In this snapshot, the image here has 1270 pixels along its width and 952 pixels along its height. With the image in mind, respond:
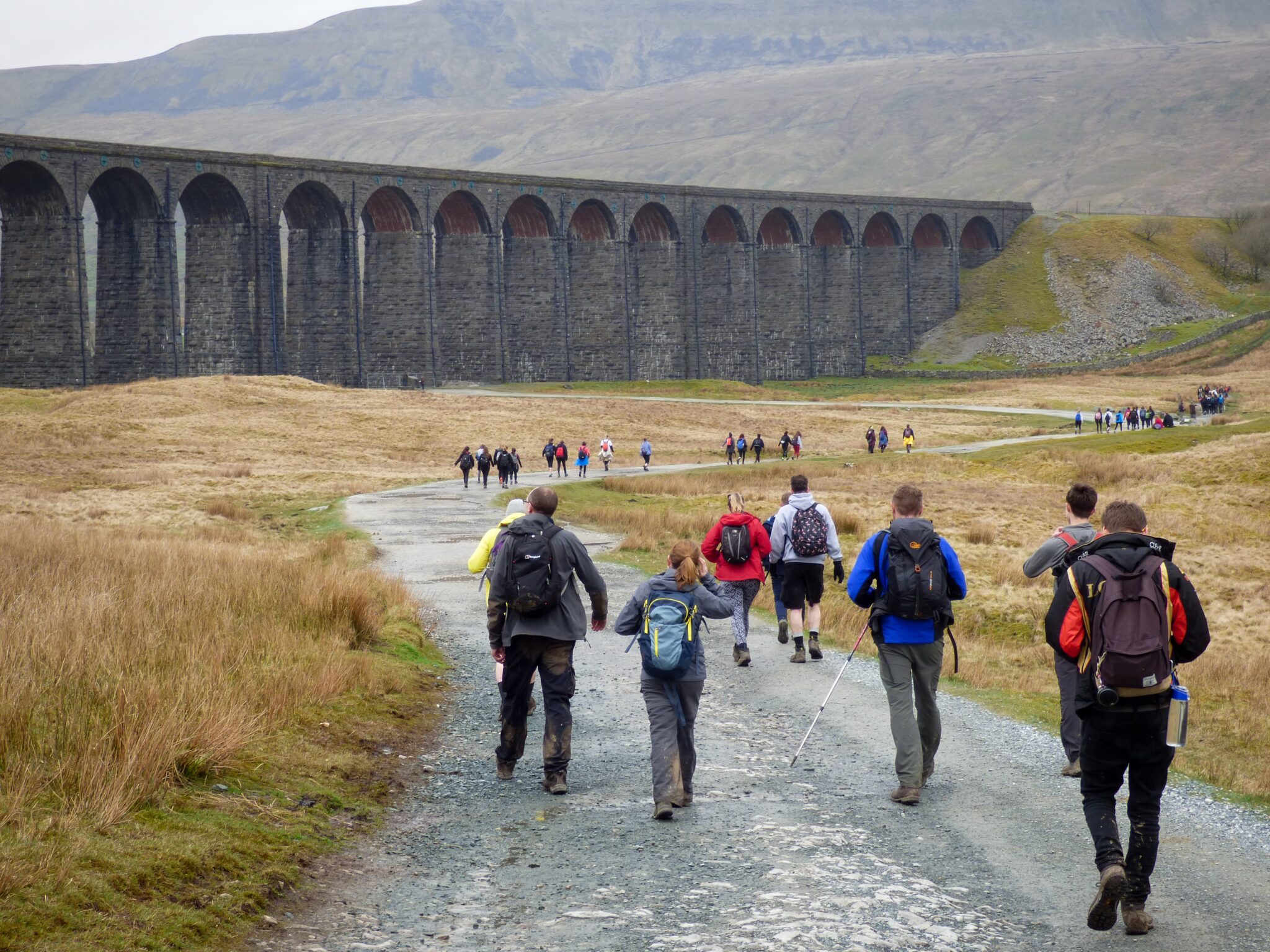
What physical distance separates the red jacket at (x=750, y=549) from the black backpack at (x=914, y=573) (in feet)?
14.2

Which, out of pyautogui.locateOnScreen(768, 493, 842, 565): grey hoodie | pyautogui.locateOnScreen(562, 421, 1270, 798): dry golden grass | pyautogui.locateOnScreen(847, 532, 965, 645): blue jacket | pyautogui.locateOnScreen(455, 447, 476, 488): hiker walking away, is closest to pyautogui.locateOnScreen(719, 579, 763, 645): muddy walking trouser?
pyautogui.locateOnScreen(768, 493, 842, 565): grey hoodie

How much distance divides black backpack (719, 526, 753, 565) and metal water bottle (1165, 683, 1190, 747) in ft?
21.9

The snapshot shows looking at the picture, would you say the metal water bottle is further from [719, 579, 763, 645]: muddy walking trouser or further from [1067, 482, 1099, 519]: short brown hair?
[719, 579, 763, 645]: muddy walking trouser

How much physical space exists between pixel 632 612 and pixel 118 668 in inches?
131

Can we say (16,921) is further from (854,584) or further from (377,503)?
(377,503)

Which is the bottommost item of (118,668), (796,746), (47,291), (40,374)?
(796,746)

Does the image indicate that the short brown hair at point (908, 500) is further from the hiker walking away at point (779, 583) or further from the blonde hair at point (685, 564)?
the hiker walking away at point (779, 583)

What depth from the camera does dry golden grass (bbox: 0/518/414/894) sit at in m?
6.90

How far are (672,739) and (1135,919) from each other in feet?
9.89

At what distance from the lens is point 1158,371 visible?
91.9 m

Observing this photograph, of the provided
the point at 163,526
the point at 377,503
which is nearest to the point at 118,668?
the point at 163,526

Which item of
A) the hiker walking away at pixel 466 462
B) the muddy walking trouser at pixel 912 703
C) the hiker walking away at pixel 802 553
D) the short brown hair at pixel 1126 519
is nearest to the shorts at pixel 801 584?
the hiker walking away at pixel 802 553

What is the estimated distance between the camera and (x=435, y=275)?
7688 cm

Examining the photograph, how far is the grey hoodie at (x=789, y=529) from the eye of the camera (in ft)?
44.6
